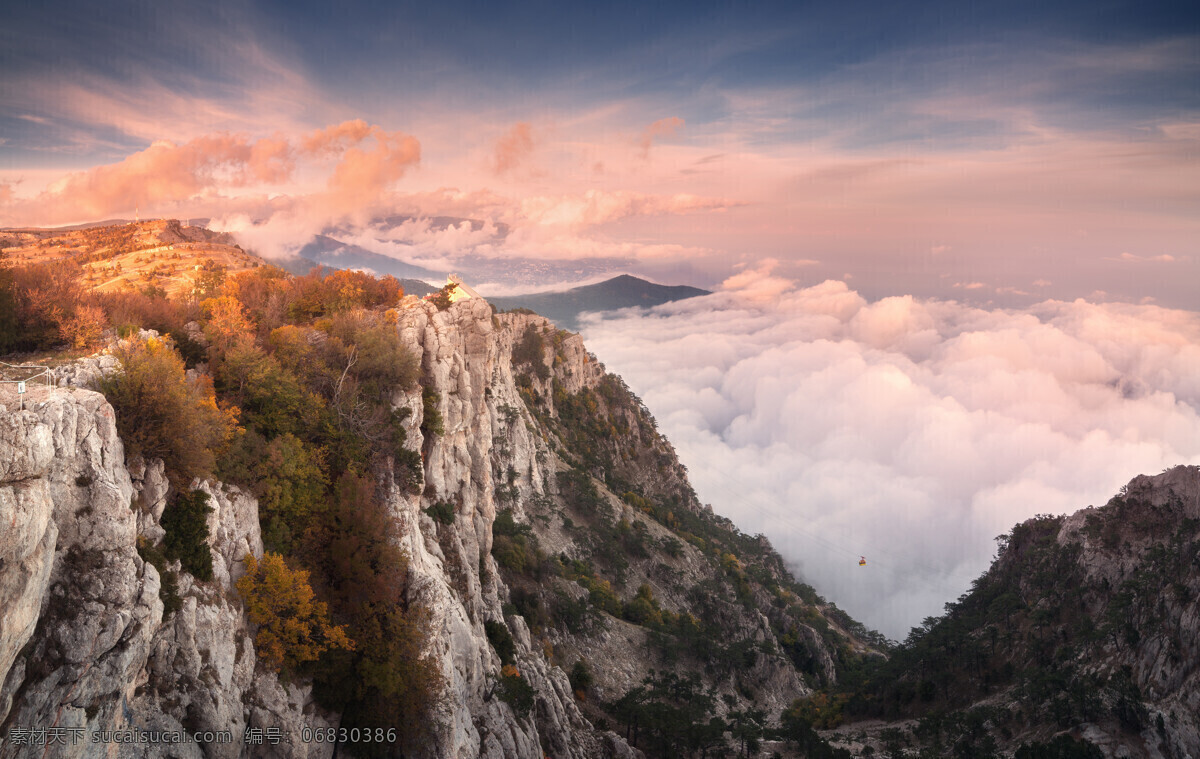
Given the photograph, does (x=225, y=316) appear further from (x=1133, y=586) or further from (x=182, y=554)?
(x=1133, y=586)

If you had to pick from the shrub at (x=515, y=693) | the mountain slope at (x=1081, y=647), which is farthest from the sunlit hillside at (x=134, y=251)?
the mountain slope at (x=1081, y=647)

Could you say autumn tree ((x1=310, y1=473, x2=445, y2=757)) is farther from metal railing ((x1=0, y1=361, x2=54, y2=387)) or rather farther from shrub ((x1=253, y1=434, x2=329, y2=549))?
metal railing ((x1=0, y1=361, x2=54, y2=387))

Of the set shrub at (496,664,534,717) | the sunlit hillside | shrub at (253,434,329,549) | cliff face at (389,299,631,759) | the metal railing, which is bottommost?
shrub at (496,664,534,717)

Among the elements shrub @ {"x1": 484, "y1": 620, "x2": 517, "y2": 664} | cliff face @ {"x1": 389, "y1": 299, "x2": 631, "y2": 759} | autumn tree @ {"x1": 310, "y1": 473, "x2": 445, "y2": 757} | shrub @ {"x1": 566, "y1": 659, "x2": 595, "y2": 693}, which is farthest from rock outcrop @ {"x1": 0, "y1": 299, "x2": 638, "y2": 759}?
shrub @ {"x1": 566, "y1": 659, "x2": 595, "y2": 693}

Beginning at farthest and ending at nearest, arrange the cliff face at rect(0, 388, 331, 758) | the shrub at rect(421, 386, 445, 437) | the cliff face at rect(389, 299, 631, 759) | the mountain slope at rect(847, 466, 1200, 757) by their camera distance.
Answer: the mountain slope at rect(847, 466, 1200, 757)
the shrub at rect(421, 386, 445, 437)
the cliff face at rect(389, 299, 631, 759)
the cliff face at rect(0, 388, 331, 758)

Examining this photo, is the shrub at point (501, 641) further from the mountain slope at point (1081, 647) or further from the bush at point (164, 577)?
the mountain slope at point (1081, 647)

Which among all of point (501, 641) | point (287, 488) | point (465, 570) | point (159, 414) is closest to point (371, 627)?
point (287, 488)
